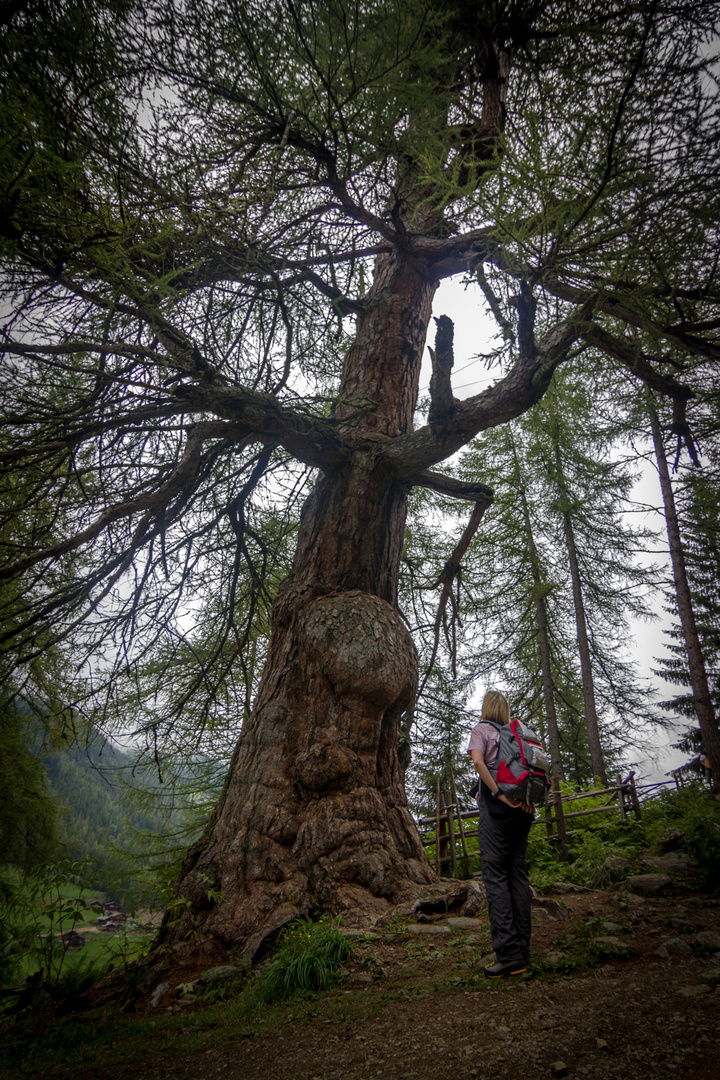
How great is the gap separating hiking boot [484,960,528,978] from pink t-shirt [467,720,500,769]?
0.95 metres

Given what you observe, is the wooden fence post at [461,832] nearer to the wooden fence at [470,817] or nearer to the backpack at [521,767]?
the wooden fence at [470,817]

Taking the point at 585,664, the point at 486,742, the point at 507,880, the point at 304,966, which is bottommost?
A: the point at 304,966

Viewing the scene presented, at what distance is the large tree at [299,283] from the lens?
277 cm

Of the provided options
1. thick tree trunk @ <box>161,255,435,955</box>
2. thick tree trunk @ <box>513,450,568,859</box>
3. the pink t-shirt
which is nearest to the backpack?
the pink t-shirt

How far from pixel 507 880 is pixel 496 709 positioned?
975 millimetres

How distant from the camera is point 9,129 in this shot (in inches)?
87.1

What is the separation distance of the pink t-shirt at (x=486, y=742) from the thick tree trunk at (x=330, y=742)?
922mm

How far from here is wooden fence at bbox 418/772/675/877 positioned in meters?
6.68

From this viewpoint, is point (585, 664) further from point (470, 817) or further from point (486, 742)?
point (486, 742)

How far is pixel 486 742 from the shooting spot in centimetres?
325

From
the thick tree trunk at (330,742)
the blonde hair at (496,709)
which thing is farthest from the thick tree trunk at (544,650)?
the blonde hair at (496,709)

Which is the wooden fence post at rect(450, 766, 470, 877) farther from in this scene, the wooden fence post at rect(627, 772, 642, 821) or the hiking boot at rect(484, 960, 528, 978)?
the hiking boot at rect(484, 960, 528, 978)

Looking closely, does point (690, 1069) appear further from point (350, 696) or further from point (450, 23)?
point (450, 23)

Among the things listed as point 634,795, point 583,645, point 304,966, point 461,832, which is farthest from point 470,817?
point 583,645
